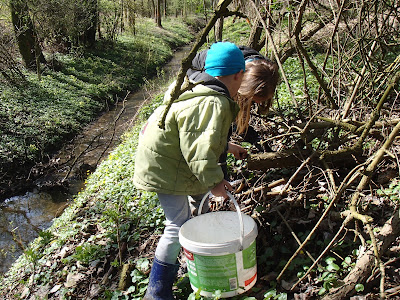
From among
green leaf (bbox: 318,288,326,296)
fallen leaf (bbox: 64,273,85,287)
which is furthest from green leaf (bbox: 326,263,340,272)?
fallen leaf (bbox: 64,273,85,287)

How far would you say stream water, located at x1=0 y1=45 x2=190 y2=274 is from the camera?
6.29 metres

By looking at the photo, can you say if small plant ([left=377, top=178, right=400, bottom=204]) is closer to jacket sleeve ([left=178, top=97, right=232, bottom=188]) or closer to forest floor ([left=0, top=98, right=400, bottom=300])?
forest floor ([left=0, top=98, right=400, bottom=300])

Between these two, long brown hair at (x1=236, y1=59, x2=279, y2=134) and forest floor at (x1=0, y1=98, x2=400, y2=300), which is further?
long brown hair at (x1=236, y1=59, x2=279, y2=134)

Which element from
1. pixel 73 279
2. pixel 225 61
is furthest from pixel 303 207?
pixel 73 279

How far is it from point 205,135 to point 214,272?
0.88 metres

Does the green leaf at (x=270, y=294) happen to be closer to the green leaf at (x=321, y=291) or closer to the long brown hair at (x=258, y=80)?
the green leaf at (x=321, y=291)

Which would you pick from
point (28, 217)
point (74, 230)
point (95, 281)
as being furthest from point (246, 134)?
point (28, 217)

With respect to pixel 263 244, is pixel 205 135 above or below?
above

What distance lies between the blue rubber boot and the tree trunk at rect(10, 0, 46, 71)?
1111cm

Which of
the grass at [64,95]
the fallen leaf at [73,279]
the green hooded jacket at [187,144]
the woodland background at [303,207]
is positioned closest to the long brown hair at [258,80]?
the woodland background at [303,207]

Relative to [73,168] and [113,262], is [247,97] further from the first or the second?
[73,168]

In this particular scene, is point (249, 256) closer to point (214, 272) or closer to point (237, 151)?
point (214, 272)

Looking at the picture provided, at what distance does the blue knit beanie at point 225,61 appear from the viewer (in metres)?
2.53

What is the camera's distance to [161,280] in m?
2.67
